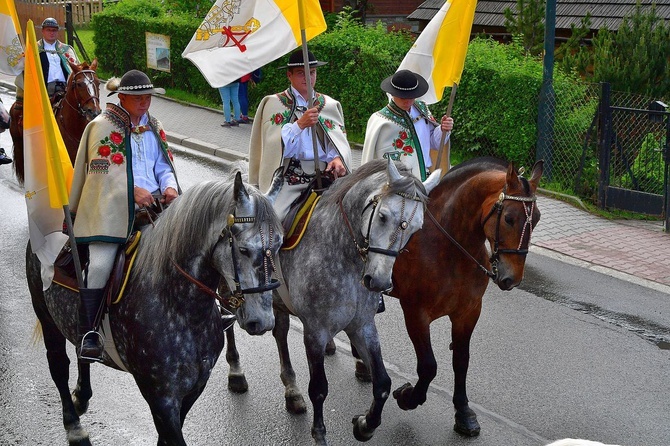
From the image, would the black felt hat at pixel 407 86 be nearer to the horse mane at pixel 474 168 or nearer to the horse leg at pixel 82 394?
the horse mane at pixel 474 168

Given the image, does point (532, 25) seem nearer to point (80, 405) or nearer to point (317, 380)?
Answer: point (317, 380)

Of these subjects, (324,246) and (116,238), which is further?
(324,246)

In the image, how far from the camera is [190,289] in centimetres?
523

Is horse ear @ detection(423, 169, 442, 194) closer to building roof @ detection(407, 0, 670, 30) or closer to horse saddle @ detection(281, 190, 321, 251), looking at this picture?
horse saddle @ detection(281, 190, 321, 251)

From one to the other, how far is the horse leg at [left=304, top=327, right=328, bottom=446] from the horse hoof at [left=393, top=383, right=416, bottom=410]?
30.0 inches

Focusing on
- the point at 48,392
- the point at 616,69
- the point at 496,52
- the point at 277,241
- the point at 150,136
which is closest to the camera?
the point at 277,241

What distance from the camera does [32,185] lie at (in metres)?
5.66

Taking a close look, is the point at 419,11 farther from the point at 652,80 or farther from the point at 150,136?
the point at 150,136

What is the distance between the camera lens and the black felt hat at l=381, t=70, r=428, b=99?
732 centimetres

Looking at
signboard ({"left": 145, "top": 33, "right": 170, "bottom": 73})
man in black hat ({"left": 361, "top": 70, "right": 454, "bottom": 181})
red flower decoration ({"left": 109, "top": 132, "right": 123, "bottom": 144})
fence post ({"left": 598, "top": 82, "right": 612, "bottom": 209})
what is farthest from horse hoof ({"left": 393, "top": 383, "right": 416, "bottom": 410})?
signboard ({"left": 145, "top": 33, "right": 170, "bottom": 73})

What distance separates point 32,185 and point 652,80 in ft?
35.3

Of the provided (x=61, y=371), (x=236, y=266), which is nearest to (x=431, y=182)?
(x=236, y=266)

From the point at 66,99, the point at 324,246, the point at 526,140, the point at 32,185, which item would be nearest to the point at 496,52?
the point at 526,140

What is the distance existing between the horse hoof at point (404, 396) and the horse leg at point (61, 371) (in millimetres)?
2329
